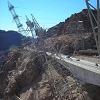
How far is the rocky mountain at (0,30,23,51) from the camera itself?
156375 millimetres

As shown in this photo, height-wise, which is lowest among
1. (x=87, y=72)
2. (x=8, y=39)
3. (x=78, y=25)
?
(x=8, y=39)

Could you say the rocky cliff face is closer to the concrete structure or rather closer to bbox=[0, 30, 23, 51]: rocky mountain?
the concrete structure

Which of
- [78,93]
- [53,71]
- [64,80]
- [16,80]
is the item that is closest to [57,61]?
[53,71]

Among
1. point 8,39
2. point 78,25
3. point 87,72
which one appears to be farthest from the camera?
point 8,39

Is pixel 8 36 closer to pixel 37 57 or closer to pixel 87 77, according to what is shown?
pixel 37 57

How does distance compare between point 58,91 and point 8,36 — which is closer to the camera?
point 58,91

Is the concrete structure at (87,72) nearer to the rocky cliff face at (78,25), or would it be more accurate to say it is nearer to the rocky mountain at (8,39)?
the rocky cliff face at (78,25)

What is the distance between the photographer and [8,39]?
522 ft

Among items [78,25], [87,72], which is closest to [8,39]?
[78,25]

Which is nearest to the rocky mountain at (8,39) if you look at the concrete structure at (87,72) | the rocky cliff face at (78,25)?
the rocky cliff face at (78,25)

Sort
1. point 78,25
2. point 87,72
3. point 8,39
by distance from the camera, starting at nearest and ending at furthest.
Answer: point 87,72 < point 78,25 < point 8,39

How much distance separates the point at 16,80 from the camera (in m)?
46.8

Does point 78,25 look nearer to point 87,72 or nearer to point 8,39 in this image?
point 87,72

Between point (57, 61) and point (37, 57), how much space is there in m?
6.72
